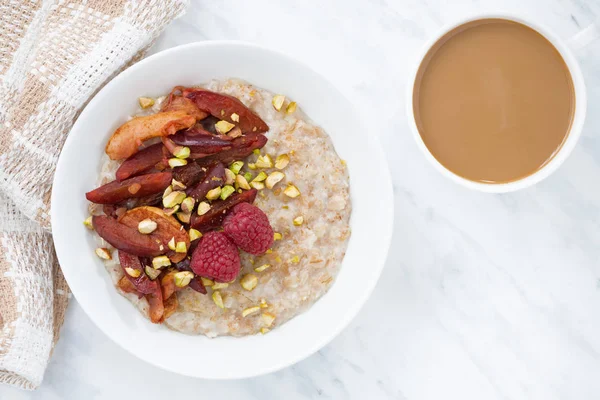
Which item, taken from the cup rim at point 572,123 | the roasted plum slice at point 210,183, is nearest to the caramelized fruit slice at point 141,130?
the roasted plum slice at point 210,183

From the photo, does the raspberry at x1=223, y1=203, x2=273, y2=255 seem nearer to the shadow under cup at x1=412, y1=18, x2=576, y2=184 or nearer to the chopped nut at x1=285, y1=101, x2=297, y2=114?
the chopped nut at x1=285, y1=101, x2=297, y2=114

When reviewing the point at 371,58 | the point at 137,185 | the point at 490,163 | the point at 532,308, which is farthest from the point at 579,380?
the point at 137,185

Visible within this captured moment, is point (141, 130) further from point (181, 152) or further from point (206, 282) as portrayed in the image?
point (206, 282)

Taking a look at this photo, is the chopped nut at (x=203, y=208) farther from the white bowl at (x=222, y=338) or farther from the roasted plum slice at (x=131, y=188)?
the white bowl at (x=222, y=338)

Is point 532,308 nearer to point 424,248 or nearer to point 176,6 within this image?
point 424,248

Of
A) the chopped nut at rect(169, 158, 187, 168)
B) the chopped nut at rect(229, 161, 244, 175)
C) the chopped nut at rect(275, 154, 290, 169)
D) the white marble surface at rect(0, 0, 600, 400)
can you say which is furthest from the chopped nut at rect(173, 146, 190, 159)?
the white marble surface at rect(0, 0, 600, 400)
